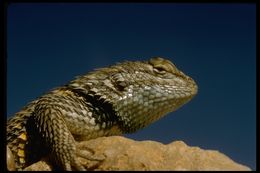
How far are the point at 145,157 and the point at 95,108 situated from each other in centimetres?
167

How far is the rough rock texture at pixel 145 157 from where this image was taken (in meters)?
9.24

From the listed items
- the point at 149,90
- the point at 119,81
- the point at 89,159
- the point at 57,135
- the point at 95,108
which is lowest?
the point at 89,159

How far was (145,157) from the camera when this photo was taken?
9.40 metres

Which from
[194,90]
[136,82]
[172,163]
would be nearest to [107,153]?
[172,163]

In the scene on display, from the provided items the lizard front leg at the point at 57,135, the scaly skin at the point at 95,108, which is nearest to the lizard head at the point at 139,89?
the scaly skin at the point at 95,108

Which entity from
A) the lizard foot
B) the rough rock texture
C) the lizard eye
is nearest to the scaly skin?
the lizard eye

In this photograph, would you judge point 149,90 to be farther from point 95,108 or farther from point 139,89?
point 95,108

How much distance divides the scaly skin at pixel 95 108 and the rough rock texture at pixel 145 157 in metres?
0.38

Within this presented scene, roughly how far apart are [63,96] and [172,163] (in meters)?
2.43

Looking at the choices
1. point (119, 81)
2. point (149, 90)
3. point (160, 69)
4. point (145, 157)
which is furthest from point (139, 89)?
point (145, 157)

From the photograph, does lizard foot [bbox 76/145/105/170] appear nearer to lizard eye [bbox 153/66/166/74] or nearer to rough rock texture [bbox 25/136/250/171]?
rough rock texture [bbox 25/136/250/171]

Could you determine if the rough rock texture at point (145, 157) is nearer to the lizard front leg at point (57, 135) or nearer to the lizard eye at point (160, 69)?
the lizard front leg at point (57, 135)

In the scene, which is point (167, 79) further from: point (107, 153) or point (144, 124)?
point (107, 153)

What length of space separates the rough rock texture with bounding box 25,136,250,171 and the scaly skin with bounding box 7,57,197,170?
1.24 feet
